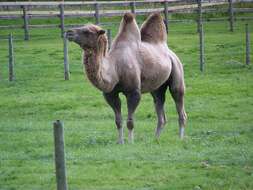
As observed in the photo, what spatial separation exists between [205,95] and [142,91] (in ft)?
19.1

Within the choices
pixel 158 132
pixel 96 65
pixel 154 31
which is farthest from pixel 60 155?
pixel 154 31

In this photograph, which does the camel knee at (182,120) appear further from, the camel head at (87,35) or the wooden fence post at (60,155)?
the wooden fence post at (60,155)

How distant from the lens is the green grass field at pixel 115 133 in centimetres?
1091

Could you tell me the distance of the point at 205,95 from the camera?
20203mm

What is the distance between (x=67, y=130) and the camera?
15.3 meters

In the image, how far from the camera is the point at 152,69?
47.4 ft

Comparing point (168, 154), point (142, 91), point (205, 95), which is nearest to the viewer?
point (168, 154)

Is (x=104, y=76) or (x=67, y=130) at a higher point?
(x=104, y=76)

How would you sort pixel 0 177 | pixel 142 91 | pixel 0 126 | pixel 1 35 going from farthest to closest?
pixel 1 35, pixel 0 126, pixel 142 91, pixel 0 177

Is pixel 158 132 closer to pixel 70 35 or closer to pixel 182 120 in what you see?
pixel 182 120

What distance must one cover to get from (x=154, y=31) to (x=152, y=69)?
1103mm

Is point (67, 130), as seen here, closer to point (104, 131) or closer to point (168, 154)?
point (104, 131)

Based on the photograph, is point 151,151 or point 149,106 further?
point 149,106

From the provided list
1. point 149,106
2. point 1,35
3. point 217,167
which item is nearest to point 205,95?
point 149,106
